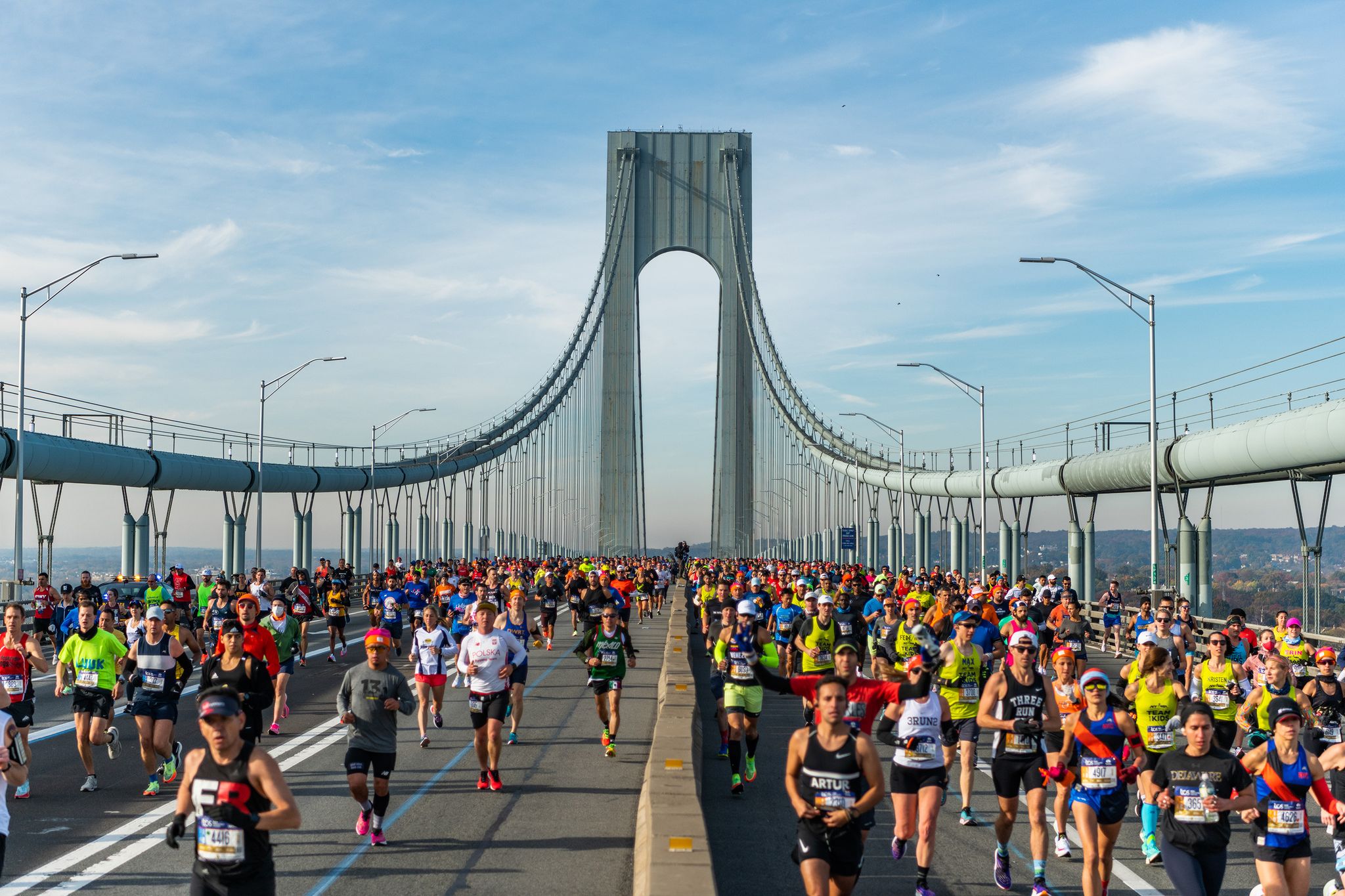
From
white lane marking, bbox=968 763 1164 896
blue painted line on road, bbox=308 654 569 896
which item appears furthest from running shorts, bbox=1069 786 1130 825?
blue painted line on road, bbox=308 654 569 896

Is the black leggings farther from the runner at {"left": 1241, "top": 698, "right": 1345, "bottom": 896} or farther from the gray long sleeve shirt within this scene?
the gray long sleeve shirt

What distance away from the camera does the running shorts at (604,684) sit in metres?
13.8

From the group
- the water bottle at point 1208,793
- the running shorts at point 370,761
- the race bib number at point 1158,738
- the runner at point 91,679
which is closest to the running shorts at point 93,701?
the runner at point 91,679

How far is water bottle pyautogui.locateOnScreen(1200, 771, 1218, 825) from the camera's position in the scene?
691cm

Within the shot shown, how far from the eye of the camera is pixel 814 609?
14742mm

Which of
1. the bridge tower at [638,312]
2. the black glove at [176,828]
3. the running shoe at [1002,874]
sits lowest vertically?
the running shoe at [1002,874]

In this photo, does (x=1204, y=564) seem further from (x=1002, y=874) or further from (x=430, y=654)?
(x=1002, y=874)

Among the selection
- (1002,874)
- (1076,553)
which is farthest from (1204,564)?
(1002,874)

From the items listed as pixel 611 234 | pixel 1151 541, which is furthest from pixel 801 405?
pixel 1151 541

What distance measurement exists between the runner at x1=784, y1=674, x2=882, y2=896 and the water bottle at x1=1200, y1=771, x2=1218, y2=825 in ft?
5.72

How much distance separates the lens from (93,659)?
11.9 metres

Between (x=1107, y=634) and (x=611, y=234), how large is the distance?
3495 inches

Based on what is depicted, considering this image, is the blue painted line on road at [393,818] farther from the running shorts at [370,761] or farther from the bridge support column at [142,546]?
the bridge support column at [142,546]

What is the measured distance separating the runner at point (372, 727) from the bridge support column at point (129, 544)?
37.5 m
